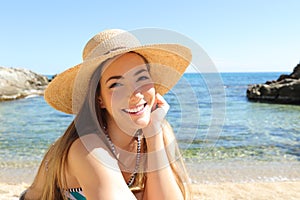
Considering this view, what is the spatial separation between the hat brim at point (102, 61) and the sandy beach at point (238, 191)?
2.98m

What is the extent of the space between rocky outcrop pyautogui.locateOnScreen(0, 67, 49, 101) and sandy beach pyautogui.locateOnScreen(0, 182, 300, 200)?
76.4 feet

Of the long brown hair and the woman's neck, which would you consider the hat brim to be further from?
the woman's neck

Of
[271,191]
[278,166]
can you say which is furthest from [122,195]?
[278,166]

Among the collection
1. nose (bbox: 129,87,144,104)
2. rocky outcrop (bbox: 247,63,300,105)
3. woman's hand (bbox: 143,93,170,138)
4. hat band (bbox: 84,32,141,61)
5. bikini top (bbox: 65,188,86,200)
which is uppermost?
hat band (bbox: 84,32,141,61)

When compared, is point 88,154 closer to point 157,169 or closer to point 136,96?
point 136,96

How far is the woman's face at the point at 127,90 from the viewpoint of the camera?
2.00m

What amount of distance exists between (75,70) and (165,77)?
2.28 ft

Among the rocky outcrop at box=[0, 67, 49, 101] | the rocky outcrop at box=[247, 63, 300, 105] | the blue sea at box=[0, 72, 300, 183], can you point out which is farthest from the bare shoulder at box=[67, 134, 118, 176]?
the rocky outcrop at box=[0, 67, 49, 101]

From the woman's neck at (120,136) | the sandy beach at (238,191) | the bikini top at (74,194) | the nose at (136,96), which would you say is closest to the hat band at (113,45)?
the nose at (136,96)

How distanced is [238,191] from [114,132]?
3783mm

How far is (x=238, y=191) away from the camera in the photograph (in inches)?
216

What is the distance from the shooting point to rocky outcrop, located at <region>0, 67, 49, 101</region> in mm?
29211

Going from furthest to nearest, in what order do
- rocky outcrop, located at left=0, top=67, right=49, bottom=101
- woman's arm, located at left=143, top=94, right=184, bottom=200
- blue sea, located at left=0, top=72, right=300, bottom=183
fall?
rocky outcrop, located at left=0, top=67, right=49, bottom=101 → blue sea, located at left=0, top=72, right=300, bottom=183 → woman's arm, located at left=143, top=94, right=184, bottom=200

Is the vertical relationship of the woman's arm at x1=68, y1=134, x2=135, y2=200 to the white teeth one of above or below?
below
